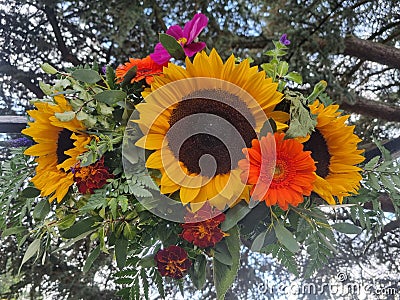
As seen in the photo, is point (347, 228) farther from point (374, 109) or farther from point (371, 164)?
point (374, 109)

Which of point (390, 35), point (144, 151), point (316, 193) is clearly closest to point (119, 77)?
point (144, 151)

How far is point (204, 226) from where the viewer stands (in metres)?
0.35

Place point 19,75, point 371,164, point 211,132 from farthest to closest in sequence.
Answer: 1. point 19,75
2. point 371,164
3. point 211,132

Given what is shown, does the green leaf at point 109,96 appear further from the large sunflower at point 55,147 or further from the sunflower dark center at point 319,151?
the sunflower dark center at point 319,151

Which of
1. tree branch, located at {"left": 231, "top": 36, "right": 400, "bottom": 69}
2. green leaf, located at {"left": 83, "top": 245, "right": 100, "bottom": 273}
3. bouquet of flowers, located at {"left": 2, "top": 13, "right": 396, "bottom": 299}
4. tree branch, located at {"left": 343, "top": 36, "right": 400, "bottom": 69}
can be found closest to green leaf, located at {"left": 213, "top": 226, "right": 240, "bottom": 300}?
bouquet of flowers, located at {"left": 2, "top": 13, "right": 396, "bottom": 299}

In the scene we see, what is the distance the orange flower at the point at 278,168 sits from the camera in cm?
33

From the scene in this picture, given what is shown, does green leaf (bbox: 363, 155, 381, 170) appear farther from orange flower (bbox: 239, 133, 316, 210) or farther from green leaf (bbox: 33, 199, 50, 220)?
green leaf (bbox: 33, 199, 50, 220)

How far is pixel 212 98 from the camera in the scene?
35cm

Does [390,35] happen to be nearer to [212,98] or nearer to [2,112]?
[2,112]

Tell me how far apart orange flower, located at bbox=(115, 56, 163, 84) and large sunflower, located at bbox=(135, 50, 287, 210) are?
3 centimetres

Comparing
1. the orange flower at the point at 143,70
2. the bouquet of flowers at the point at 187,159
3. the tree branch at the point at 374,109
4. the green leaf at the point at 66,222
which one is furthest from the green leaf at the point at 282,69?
the tree branch at the point at 374,109

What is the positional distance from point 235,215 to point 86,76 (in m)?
0.16

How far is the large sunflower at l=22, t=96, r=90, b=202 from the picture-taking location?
0.37m

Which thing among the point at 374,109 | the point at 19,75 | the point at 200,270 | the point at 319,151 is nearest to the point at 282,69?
the point at 319,151
